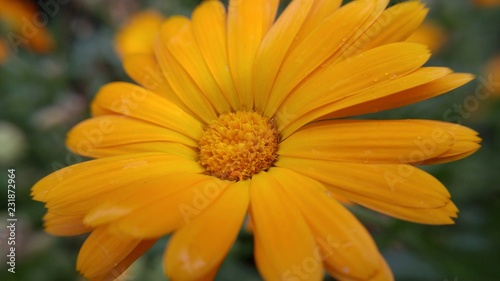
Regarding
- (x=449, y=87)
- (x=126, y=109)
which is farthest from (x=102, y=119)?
(x=449, y=87)

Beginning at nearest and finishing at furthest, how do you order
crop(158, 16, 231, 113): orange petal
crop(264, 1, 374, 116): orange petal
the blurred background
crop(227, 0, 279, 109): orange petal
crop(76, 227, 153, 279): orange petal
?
crop(76, 227, 153, 279): orange petal < crop(264, 1, 374, 116): orange petal < crop(227, 0, 279, 109): orange petal < crop(158, 16, 231, 113): orange petal < the blurred background

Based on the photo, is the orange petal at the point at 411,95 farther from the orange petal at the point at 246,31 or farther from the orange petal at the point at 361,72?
the orange petal at the point at 246,31

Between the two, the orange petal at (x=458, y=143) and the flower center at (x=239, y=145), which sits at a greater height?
the flower center at (x=239, y=145)

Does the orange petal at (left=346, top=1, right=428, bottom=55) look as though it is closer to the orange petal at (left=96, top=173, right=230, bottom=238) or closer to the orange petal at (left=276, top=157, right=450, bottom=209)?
the orange petal at (left=276, top=157, right=450, bottom=209)

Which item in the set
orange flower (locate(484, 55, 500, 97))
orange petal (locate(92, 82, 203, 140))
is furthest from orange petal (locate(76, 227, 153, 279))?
orange flower (locate(484, 55, 500, 97))

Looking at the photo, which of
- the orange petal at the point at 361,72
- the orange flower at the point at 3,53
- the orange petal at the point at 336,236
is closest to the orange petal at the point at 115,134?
the orange petal at the point at 361,72

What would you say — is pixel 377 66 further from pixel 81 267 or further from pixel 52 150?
pixel 52 150
